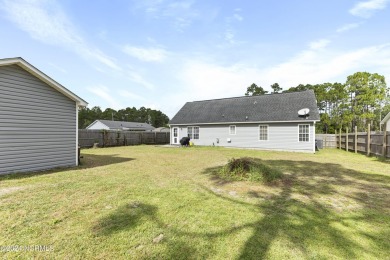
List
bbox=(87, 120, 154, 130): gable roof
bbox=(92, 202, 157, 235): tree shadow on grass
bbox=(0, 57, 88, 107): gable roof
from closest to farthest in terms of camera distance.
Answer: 1. bbox=(92, 202, 157, 235): tree shadow on grass
2. bbox=(0, 57, 88, 107): gable roof
3. bbox=(87, 120, 154, 130): gable roof

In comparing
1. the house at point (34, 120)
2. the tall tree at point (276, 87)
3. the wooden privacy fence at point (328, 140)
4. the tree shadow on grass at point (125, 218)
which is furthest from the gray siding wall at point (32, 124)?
the tall tree at point (276, 87)

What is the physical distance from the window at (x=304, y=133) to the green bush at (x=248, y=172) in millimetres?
10776

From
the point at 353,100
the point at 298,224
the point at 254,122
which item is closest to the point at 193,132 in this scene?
the point at 254,122

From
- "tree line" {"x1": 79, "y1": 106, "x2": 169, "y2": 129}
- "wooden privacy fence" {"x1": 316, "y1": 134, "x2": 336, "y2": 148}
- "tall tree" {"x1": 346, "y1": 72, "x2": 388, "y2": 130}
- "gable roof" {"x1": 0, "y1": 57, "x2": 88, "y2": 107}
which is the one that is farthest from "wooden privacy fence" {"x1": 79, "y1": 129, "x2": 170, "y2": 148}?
"tree line" {"x1": 79, "y1": 106, "x2": 169, "y2": 129}

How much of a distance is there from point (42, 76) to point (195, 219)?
327 inches

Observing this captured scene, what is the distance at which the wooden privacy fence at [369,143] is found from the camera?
11.0 metres

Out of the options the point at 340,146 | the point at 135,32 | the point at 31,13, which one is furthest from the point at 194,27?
the point at 340,146

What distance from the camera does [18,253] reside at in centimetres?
255

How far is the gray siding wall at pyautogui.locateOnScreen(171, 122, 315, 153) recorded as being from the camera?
15.9 metres

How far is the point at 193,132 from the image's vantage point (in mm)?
21859

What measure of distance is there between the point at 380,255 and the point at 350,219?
116cm

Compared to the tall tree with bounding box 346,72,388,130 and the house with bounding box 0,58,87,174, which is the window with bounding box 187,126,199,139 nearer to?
the house with bounding box 0,58,87,174

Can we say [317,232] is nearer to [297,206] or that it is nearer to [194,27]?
[297,206]

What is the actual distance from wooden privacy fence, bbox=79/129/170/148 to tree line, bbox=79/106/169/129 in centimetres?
5372
